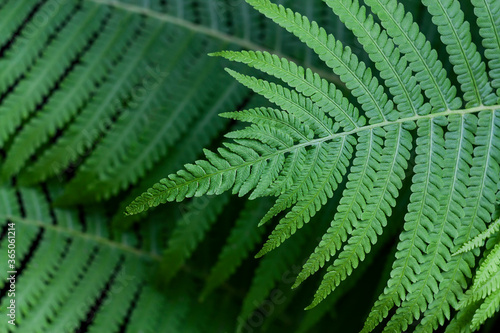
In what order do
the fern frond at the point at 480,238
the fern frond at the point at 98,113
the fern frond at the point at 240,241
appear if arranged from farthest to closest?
the fern frond at the point at 98,113
the fern frond at the point at 240,241
the fern frond at the point at 480,238

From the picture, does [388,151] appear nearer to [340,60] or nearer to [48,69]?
[340,60]

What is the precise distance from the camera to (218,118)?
160 centimetres

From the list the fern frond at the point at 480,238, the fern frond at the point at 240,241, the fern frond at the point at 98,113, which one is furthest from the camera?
the fern frond at the point at 98,113

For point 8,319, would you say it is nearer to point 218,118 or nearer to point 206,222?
point 206,222

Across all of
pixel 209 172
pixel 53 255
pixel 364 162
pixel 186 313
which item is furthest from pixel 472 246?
pixel 53 255

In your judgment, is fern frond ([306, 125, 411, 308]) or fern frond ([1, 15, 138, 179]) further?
fern frond ([1, 15, 138, 179])

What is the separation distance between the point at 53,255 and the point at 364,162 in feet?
4.07

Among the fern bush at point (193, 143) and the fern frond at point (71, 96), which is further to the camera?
the fern frond at point (71, 96)

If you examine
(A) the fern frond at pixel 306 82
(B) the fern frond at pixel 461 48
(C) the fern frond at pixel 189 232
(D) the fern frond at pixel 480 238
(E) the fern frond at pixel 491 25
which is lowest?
(C) the fern frond at pixel 189 232

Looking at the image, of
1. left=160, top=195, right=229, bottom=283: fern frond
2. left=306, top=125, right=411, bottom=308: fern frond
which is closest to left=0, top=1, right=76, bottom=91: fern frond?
left=160, top=195, right=229, bottom=283: fern frond

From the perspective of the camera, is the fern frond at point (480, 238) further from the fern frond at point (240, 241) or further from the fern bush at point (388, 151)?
the fern frond at point (240, 241)

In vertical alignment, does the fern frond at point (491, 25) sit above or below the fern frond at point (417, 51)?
above

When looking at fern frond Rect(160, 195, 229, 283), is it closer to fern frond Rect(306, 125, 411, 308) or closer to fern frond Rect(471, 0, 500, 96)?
fern frond Rect(306, 125, 411, 308)

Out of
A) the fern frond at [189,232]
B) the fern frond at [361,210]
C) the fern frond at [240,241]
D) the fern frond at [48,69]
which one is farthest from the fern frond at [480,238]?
the fern frond at [48,69]
